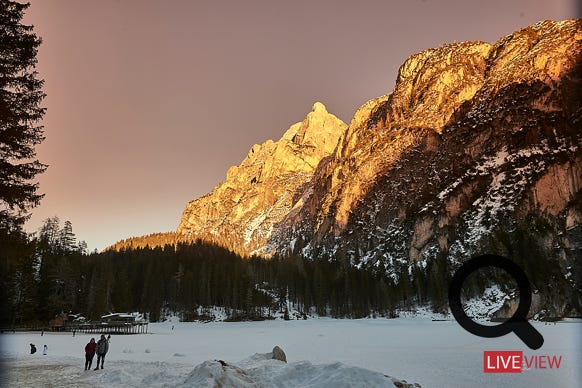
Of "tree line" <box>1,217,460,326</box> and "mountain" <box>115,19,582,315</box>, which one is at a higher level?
"mountain" <box>115,19,582,315</box>

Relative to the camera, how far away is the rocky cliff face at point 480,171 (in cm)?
11362

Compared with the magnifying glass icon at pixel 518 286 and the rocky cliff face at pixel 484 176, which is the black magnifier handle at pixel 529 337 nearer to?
the magnifying glass icon at pixel 518 286

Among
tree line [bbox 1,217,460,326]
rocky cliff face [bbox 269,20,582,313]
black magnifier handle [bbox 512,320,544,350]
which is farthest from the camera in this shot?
rocky cliff face [bbox 269,20,582,313]

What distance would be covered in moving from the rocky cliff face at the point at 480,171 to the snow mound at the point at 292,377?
9609 cm

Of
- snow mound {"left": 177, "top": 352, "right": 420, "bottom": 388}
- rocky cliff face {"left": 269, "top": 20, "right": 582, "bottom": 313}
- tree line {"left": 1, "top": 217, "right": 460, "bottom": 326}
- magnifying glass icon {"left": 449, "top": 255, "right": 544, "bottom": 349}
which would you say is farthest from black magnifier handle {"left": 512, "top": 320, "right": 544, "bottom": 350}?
tree line {"left": 1, "top": 217, "right": 460, "bottom": 326}

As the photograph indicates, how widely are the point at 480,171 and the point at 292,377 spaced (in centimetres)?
14184

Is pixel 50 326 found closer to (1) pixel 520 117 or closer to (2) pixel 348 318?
(2) pixel 348 318

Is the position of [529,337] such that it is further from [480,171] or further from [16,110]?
[480,171]

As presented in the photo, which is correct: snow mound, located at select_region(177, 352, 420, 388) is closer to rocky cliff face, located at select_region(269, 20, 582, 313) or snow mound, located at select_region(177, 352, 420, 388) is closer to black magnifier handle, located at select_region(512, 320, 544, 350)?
black magnifier handle, located at select_region(512, 320, 544, 350)

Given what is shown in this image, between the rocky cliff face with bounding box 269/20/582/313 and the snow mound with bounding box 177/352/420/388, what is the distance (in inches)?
3783

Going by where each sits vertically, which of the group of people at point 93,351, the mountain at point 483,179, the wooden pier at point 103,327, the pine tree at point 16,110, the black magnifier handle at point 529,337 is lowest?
the wooden pier at point 103,327

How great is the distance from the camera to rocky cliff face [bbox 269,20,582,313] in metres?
114

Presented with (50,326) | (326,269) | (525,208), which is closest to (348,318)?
(326,269)

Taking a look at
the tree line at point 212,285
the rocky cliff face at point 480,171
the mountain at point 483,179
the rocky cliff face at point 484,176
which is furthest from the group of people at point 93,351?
the rocky cliff face at point 480,171
